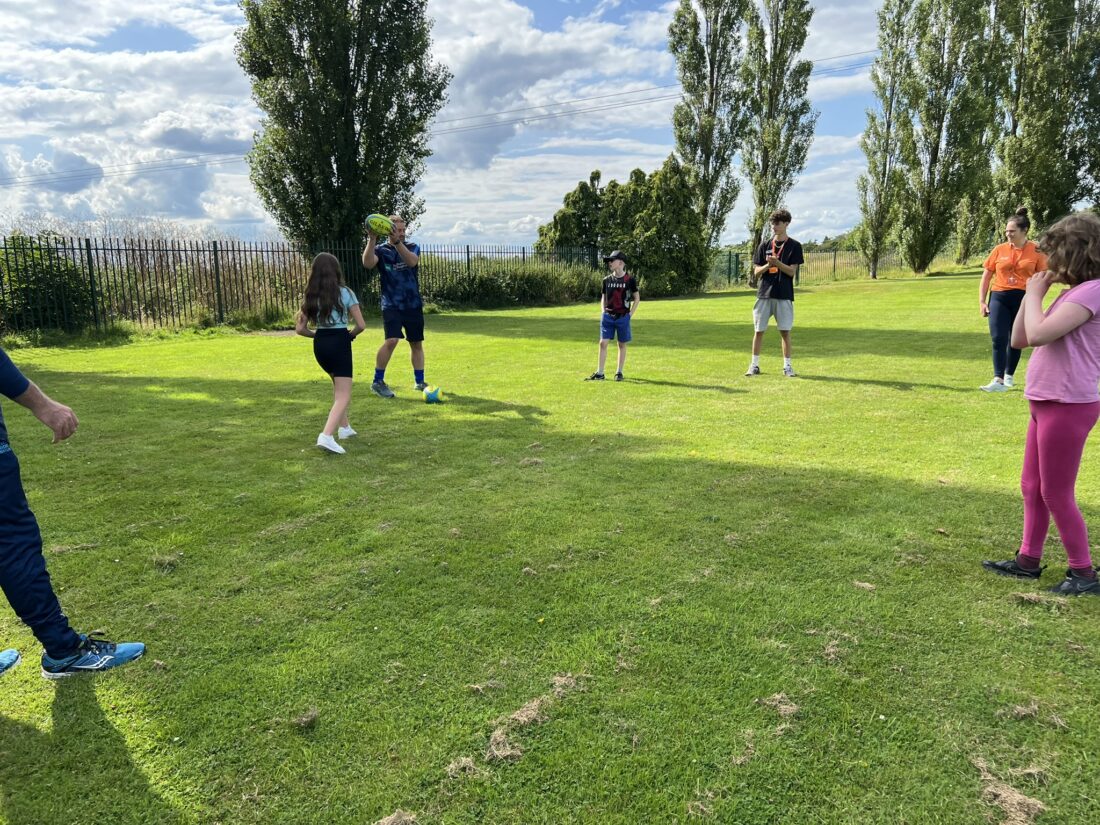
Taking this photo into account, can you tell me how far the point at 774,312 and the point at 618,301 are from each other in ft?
7.02

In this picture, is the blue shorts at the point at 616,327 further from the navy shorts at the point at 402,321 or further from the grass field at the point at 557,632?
the grass field at the point at 557,632

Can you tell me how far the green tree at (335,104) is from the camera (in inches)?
810

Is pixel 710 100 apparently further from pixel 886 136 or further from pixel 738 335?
pixel 738 335

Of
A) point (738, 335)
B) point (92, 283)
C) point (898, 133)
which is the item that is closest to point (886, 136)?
point (898, 133)

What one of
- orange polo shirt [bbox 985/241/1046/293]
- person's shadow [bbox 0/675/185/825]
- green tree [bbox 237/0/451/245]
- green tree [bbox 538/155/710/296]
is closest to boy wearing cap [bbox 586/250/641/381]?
orange polo shirt [bbox 985/241/1046/293]

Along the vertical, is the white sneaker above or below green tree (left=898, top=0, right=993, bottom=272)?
below

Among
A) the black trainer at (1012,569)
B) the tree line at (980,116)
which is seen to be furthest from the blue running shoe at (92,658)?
the tree line at (980,116)

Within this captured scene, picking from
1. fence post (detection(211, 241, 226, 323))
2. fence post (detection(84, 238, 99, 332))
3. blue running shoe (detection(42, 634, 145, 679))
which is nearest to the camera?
blue running shoe (detection(42, 634, 145, 679))

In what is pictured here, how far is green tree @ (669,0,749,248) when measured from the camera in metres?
33.0

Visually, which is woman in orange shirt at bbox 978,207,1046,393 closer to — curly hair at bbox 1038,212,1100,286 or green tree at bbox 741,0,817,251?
curly hair at bbox 1038,212,1100,286

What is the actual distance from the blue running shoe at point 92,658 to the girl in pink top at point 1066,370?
421cm

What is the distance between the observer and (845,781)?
6.70 feet

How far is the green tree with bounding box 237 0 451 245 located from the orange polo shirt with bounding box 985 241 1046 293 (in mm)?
18732

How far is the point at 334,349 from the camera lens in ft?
18.7
